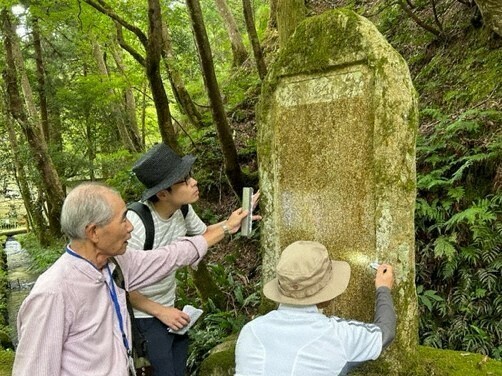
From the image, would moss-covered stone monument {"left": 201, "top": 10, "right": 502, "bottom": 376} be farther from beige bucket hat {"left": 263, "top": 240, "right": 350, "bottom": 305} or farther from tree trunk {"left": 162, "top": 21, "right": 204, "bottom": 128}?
tree trunk {"left": 162, "top": 21, "right": 204, "bottom": 128}

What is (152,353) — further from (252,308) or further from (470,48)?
(470,48)

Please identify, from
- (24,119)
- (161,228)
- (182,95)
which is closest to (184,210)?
(161,228)

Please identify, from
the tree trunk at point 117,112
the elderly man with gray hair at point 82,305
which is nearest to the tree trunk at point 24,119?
the tree trunk at point 117,112

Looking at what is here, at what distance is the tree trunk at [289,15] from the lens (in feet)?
22.0

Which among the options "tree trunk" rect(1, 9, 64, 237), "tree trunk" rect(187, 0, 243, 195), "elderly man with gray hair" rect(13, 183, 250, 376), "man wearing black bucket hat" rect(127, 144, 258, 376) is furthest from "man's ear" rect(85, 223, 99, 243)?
"tree trunk" rect(1, 9, 64, 237)

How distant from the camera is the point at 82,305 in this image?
2.02m

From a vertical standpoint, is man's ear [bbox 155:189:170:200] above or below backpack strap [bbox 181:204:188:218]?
above

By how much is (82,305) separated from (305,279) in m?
1.02

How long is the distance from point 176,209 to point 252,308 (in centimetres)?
314

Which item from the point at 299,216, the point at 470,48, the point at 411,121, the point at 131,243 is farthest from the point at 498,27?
the point at 131,243

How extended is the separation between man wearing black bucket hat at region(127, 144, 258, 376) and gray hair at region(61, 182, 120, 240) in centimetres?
69

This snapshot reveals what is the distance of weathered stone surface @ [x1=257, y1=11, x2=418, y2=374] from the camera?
9.66 feet

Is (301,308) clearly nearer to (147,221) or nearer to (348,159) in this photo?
(147,221)

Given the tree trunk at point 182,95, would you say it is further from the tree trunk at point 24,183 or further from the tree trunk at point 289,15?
the tree trunk at point 24,183
